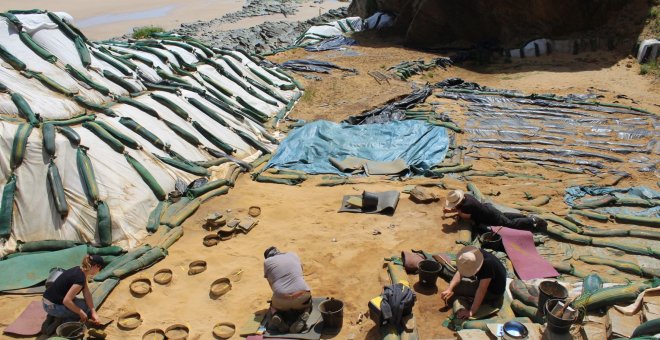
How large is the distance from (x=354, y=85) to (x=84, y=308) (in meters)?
12.3

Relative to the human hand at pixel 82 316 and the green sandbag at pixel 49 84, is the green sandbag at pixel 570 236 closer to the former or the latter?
the human hand at pixel 82 316

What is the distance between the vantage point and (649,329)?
460cm

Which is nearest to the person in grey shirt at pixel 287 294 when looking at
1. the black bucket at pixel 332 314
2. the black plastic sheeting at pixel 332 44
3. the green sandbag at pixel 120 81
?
the black bucket at pixel 332 314

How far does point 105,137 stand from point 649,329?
8447mm

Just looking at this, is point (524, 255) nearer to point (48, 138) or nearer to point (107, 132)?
point (107, 132)

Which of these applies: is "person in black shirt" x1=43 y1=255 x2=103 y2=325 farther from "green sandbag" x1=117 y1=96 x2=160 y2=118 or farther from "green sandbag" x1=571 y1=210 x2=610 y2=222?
"green sandbag" x1=571 y1=210 x2=610 y2=222

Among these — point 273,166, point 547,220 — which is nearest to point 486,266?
point 547,220

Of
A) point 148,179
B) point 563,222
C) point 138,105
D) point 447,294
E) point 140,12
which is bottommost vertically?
point 563,222

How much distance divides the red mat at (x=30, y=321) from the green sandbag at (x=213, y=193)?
3.27 m

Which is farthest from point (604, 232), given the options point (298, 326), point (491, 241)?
point (298, 326)

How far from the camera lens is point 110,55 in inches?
479

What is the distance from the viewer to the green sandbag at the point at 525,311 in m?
5.60

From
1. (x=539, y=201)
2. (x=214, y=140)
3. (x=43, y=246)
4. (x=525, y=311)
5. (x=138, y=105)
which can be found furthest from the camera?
(x=214, y=140)

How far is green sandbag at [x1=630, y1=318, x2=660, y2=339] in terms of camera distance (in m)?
4.55
